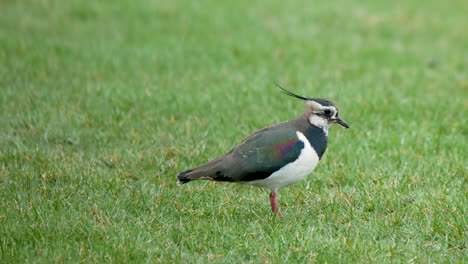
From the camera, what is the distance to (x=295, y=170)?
221 inches

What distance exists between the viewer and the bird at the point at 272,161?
563cm

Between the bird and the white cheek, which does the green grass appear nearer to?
the bird

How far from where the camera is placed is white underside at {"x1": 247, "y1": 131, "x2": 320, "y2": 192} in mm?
5617

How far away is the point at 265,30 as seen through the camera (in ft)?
42.2

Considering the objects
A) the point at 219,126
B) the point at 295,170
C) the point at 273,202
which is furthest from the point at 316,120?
the point at 219,126

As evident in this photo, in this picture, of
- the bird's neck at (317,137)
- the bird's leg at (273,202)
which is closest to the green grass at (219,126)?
the bird's leg at (273,202)

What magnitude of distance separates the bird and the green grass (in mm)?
309

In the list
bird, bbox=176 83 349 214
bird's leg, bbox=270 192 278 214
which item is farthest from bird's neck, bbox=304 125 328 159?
bird's leg, bbox=270 192 278 214

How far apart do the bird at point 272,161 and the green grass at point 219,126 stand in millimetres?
309

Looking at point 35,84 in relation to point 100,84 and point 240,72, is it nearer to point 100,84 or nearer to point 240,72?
point 100,84

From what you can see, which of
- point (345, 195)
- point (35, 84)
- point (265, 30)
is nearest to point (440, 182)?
point (345, 195)

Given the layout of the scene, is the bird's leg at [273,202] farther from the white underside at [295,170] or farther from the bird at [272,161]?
the white underside at [295,170]

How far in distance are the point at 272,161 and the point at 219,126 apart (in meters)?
2.62

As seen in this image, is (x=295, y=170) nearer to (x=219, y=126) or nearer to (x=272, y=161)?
(x=272, y=161)
